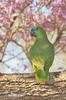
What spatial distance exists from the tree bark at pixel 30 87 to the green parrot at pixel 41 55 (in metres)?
0.31

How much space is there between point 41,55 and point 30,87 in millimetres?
703

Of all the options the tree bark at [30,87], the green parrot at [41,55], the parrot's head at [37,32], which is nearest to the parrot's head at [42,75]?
the green parrot at [41,55]

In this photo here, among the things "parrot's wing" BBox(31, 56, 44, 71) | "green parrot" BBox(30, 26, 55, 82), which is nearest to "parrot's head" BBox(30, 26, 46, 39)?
"green parrot" BBox(30, 26, 55, 82)

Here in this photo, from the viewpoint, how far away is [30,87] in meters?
2.73

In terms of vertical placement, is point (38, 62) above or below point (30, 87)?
above

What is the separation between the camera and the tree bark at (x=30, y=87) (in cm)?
241

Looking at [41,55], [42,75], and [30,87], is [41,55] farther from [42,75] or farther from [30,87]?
[30,87]

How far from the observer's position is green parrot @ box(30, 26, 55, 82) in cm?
216

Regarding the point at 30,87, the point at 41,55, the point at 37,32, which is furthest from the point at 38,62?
the point at 30,87

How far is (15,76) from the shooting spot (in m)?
2.94

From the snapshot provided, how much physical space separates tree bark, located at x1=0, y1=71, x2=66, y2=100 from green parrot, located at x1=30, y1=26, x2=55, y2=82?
0.31 meters

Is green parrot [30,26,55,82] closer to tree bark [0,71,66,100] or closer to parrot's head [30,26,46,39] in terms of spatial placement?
parrot's head [30,26,46,39]

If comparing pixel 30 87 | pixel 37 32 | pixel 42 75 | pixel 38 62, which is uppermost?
pixel 37 32

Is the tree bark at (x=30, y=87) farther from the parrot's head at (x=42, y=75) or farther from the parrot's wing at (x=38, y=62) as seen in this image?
the parrot's wing at (x=38, y=62)
